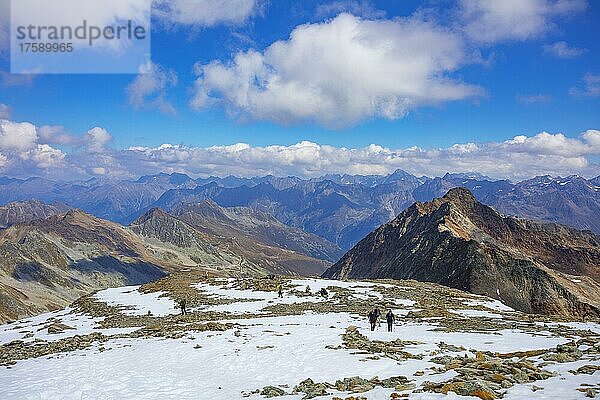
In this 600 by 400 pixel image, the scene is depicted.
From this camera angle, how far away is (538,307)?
76.1 metres

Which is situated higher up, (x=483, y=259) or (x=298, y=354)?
(x=483, y=259)

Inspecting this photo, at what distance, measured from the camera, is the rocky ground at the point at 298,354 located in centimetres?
1723

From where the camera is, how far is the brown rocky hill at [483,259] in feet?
260

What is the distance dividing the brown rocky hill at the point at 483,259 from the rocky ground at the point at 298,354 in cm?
3843

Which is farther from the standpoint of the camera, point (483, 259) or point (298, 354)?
point (483, 259)

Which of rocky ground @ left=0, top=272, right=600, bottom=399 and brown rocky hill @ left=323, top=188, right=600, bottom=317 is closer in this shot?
rocky ground @ left=0, top=272, right=600, bottom=399

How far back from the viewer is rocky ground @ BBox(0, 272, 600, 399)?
17.2m

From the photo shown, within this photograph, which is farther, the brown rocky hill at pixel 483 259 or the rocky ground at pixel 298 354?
the brown rocky hill at pixel 483 259

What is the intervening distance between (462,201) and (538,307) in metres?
106

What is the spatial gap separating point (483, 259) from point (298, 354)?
232 feet

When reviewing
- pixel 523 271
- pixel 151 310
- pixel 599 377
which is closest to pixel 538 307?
pixel 523 271

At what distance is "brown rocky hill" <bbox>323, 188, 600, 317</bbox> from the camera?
79.1 metres

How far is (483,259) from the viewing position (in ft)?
283

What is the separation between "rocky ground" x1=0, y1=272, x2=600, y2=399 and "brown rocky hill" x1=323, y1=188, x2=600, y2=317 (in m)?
38.4
